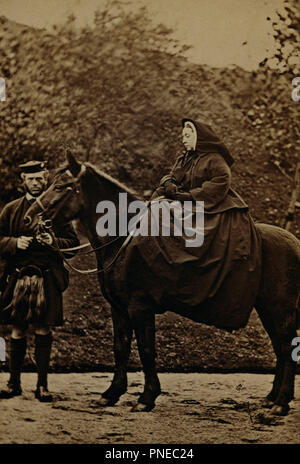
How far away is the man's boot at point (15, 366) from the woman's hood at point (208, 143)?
6.26ft

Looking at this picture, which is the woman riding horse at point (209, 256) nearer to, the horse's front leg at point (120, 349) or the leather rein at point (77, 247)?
the leather rein at point (77, 247)

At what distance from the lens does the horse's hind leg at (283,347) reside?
5.18m

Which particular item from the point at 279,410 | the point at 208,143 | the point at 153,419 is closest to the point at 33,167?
the point at 208,143

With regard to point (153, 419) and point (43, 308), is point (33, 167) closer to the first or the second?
point (43, 308)

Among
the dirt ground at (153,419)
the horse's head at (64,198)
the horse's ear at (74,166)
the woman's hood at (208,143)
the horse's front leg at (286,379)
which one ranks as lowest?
the dirt ground at (153,419)

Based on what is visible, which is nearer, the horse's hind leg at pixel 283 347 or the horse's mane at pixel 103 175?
the horse's hind leg at pixel 283 347

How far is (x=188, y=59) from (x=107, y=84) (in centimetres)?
66

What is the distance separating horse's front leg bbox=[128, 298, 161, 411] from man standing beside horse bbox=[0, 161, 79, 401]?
625mm

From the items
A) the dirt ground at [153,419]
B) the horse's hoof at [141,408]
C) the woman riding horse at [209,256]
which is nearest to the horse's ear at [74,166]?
the woman riding horse at [209,256]

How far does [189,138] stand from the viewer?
5.42 m

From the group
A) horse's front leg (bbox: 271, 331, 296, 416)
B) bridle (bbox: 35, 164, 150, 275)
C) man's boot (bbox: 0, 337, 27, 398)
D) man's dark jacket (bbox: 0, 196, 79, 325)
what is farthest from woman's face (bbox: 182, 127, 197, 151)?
man's boot (bbox: 0, 337, 27, 398)

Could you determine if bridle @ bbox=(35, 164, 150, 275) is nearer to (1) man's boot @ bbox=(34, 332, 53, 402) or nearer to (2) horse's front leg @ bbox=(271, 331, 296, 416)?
(1) man's boot @ bbox=(34, 332, 53, 402)

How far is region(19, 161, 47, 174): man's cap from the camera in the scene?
557 cm

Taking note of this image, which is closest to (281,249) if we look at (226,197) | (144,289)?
(226,197)
